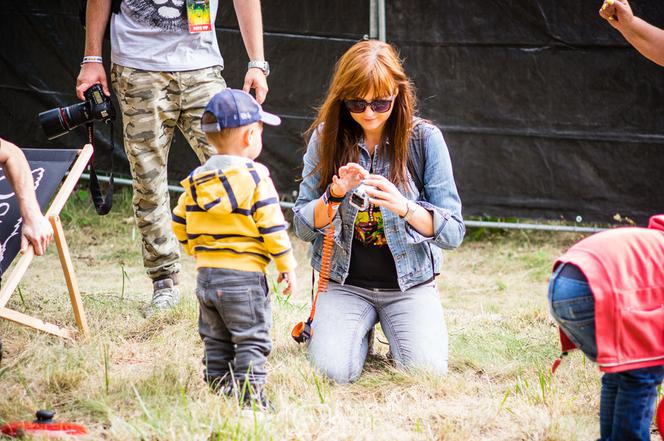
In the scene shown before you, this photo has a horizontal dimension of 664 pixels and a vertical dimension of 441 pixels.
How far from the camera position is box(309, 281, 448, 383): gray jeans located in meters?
3.49

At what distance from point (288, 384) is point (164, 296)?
1.23 metres

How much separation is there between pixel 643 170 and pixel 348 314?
3.01 metres

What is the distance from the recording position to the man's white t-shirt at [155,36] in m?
4.06

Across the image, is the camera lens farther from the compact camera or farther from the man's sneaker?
the compact camera

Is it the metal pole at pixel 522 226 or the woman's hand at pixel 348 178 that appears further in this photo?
the metal pole at pixel 522 226

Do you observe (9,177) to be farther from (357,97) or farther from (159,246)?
(357,97)

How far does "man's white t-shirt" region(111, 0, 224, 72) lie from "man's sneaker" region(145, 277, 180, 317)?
42.5 inches

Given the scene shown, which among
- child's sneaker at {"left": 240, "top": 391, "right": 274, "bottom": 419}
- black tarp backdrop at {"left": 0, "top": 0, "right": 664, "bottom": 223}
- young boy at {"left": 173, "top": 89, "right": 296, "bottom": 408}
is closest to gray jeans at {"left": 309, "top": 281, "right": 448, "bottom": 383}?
child's sneaker at {"left": 240, "top": 391, "right": 274, "bottom": 419}

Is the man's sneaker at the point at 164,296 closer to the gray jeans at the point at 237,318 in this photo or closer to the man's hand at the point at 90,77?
the man's hand at the point at 90,77

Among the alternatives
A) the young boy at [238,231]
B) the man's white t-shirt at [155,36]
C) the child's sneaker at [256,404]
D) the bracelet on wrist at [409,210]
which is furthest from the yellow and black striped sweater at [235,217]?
the man's white t-shirt at [155,36]

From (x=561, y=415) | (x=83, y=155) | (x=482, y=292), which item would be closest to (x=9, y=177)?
(x=83, y=155)

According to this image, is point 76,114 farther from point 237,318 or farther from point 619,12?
point 619,12

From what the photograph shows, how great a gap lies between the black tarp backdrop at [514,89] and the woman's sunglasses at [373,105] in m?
2.40

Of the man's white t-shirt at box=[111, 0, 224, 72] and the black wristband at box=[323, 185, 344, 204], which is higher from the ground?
the man's white t-shirt at box=[111, 0, 224, 72]
